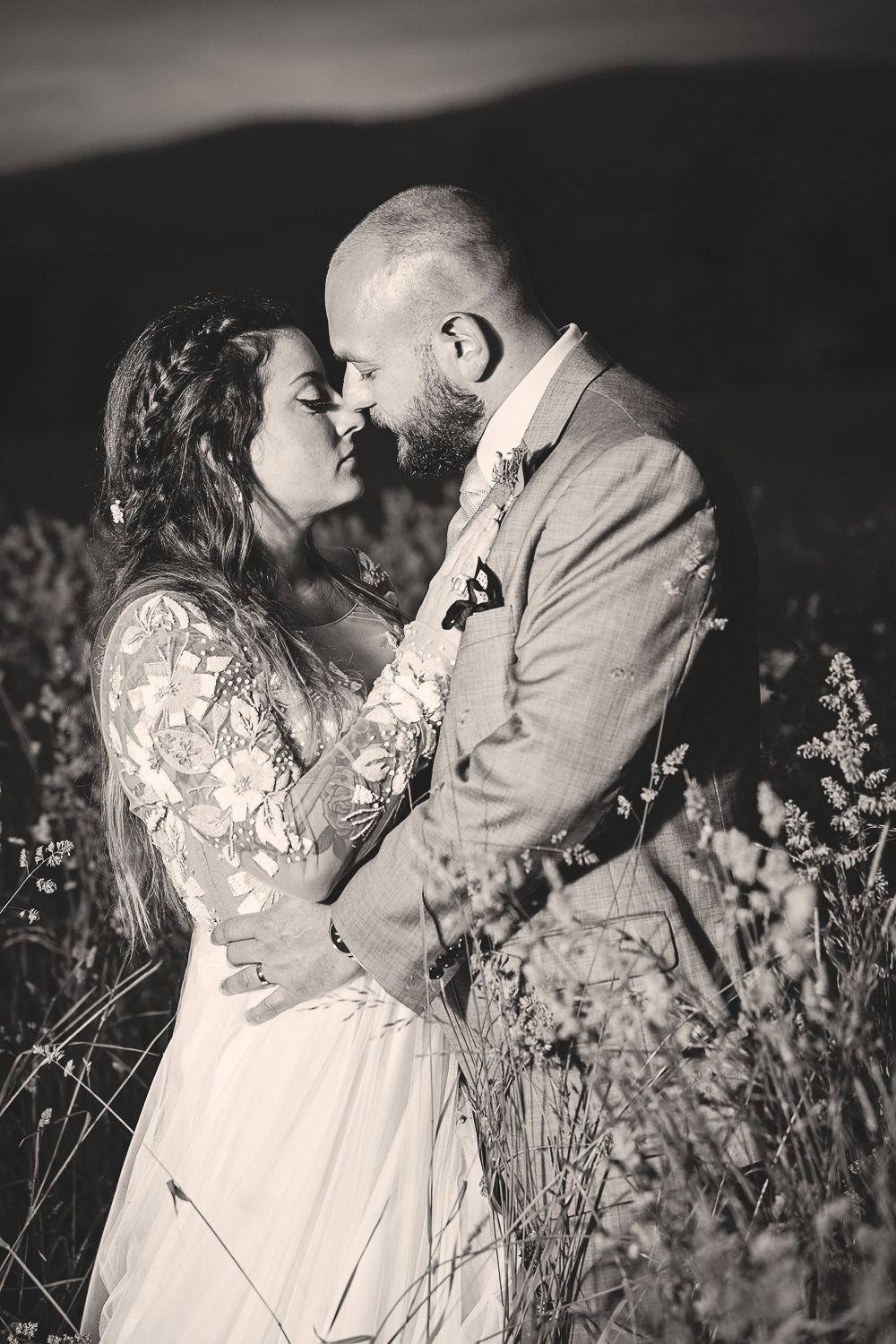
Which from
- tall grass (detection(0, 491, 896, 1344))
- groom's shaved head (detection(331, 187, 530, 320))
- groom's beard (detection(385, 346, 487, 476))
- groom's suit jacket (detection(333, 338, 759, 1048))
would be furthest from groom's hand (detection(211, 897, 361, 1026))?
groom's shaved head (detection(331, 187, 530, 320))

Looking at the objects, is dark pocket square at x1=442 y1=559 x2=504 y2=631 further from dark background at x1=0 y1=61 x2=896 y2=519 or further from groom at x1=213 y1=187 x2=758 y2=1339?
dark background at x1=0 y1=61 x2=896 y2=519

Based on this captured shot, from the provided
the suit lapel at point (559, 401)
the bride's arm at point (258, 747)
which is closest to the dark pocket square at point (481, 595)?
the bride's arm at point (258, 747)

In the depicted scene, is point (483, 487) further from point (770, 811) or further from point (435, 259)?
point (770, 811)

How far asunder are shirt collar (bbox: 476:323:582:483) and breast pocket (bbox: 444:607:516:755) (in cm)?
45

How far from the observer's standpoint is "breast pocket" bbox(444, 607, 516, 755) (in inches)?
80.6

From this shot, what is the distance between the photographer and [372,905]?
2.03 meters

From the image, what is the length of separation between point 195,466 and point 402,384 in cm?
52

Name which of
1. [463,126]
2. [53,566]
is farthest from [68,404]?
[53,566]

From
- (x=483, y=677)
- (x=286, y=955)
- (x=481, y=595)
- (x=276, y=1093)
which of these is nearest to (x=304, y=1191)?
(x=276, y=1093)

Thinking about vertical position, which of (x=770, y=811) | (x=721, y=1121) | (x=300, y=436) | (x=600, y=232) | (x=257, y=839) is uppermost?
(x=600, y=232)

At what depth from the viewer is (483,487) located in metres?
2.46

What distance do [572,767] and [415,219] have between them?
4.24 feet

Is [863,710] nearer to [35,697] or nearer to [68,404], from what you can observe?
[35,697]

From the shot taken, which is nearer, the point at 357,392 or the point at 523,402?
the point at 523,402
